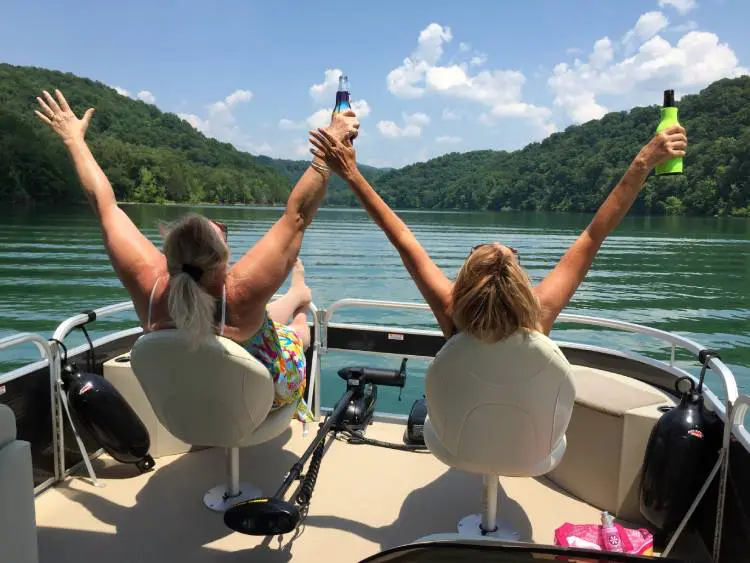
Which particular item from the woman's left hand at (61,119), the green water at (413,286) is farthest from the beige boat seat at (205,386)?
the green water at (413,286)

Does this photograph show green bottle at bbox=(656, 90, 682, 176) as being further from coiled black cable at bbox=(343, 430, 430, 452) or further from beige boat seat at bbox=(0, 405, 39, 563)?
beige boat seat at bbox=(0, 405, 39, 563)

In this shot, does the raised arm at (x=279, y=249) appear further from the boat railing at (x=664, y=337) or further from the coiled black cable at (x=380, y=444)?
the coiled black cable at (x=380, y=444)

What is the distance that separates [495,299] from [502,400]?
14.5 inches

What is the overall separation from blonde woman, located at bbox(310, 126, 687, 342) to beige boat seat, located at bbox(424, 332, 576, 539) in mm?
66

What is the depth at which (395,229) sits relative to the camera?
2133 mm

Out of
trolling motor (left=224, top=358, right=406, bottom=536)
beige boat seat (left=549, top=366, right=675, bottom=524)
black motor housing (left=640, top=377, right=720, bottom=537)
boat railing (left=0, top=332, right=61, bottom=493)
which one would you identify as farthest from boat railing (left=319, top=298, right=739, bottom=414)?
boat railing (left=0, top=332, right=61, bottom=493)

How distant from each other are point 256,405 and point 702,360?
1860 mm

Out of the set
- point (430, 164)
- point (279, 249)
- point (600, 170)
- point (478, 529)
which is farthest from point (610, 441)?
point (430, 164)

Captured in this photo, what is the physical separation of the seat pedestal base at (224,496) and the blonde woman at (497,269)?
1.40 meters

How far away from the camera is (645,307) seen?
17.5m

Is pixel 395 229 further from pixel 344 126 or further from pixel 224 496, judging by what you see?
pixel 224 496

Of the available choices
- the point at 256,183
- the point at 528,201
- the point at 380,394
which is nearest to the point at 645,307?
the point at 380,394

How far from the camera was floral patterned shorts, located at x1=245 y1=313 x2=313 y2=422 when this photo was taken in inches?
97.3

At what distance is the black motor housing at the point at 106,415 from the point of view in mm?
2949
